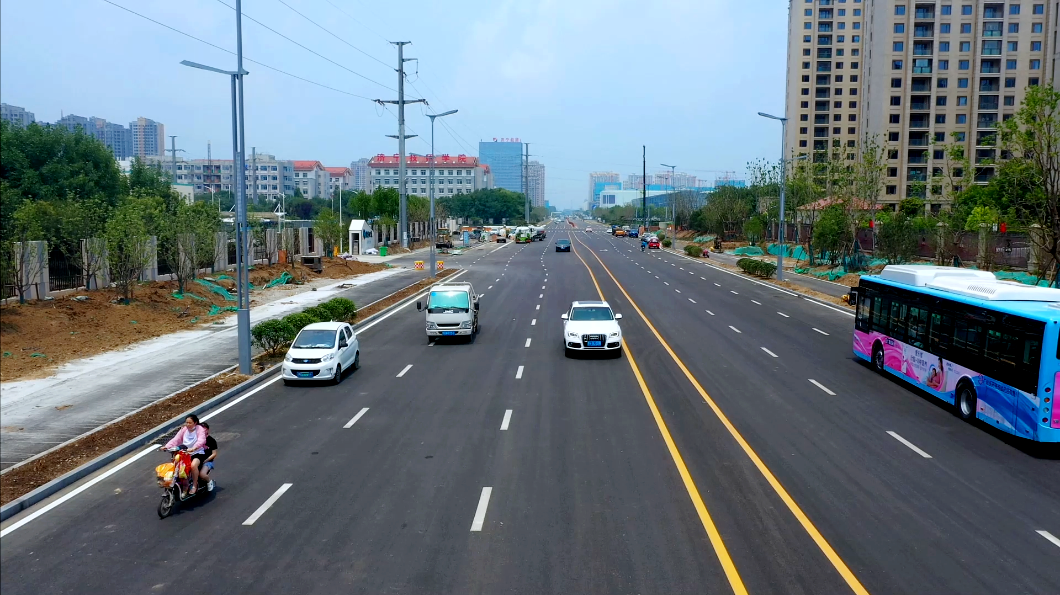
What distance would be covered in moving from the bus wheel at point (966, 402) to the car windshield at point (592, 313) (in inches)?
418

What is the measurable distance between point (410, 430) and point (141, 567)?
7034 mm

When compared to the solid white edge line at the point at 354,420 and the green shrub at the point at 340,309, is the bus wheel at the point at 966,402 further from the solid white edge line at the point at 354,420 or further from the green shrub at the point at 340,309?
the green shrub at the point at 340,309

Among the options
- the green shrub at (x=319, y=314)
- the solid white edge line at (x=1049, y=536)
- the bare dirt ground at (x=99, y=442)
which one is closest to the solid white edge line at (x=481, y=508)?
the bare dirt ground at (x=99, y=442)

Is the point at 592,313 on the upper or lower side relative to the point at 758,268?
lower

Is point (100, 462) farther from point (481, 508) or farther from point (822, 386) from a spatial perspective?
point (822, 386)

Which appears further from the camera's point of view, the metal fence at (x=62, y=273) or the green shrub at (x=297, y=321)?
the metal fence at (x=62, y=273)

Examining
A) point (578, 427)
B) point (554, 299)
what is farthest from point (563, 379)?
point (554, 299)

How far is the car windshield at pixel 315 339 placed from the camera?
21.5 metres

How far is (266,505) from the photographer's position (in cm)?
1202

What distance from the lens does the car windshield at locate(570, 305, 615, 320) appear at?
84.4 ft

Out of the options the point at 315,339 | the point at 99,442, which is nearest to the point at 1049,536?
the point at 99,442

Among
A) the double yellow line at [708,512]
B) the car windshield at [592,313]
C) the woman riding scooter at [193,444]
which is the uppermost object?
the car windshield at [592,313]

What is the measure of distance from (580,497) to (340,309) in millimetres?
19829

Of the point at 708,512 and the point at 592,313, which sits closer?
the point at 708,512
